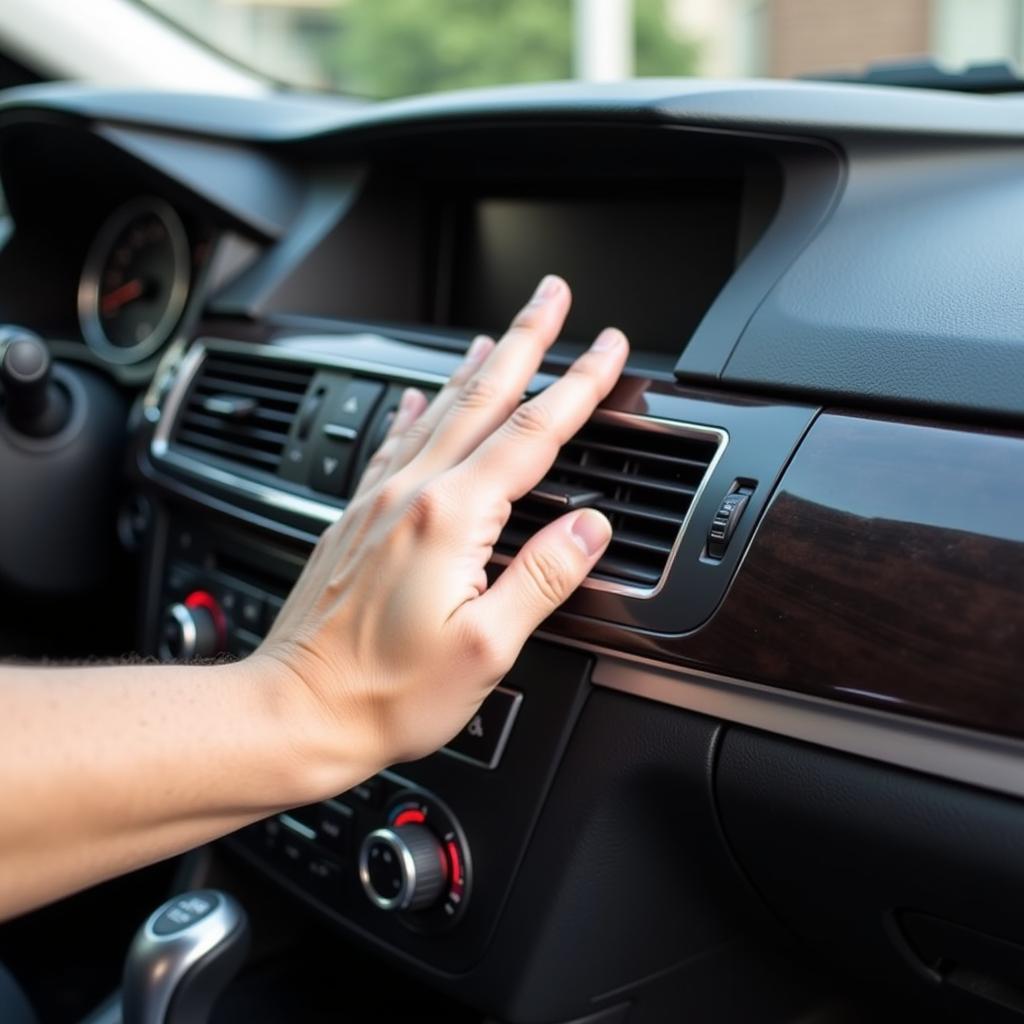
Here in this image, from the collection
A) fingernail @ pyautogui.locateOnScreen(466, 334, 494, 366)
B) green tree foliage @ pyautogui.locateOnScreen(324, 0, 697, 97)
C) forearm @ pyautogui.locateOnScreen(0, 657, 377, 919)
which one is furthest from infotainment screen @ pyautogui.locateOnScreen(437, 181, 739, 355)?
green tree foliage @ pyautogui.locateOnScreen(324, 0, 697, 97)

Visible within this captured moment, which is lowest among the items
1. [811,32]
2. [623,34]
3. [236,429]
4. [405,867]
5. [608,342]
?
[405,867]

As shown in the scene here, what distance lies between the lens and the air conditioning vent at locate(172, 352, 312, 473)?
1.28m

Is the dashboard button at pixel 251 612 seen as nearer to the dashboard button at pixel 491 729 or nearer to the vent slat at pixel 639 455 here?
the dashboard button at pixel 491 729

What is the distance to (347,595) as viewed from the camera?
31.4 inches

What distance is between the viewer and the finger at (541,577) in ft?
2.57

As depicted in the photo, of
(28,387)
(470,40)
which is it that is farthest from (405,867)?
(470,40)

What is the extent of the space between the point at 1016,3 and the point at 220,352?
5.34 meters

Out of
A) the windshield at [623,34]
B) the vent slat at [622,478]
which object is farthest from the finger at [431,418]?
the windshield at [623,34]

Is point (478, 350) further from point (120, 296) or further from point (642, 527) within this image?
point (120, 296)

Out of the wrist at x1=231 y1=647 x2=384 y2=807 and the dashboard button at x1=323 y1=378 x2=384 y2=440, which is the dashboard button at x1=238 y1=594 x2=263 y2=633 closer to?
the dashboard button at x1=323 y1=378 x2=384 y2=440

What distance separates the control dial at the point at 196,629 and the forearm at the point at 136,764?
0.55m

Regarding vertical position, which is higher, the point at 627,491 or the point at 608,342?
the point at 608,342

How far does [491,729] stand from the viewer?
97 centimetres

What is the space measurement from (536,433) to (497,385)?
77 millimetres
